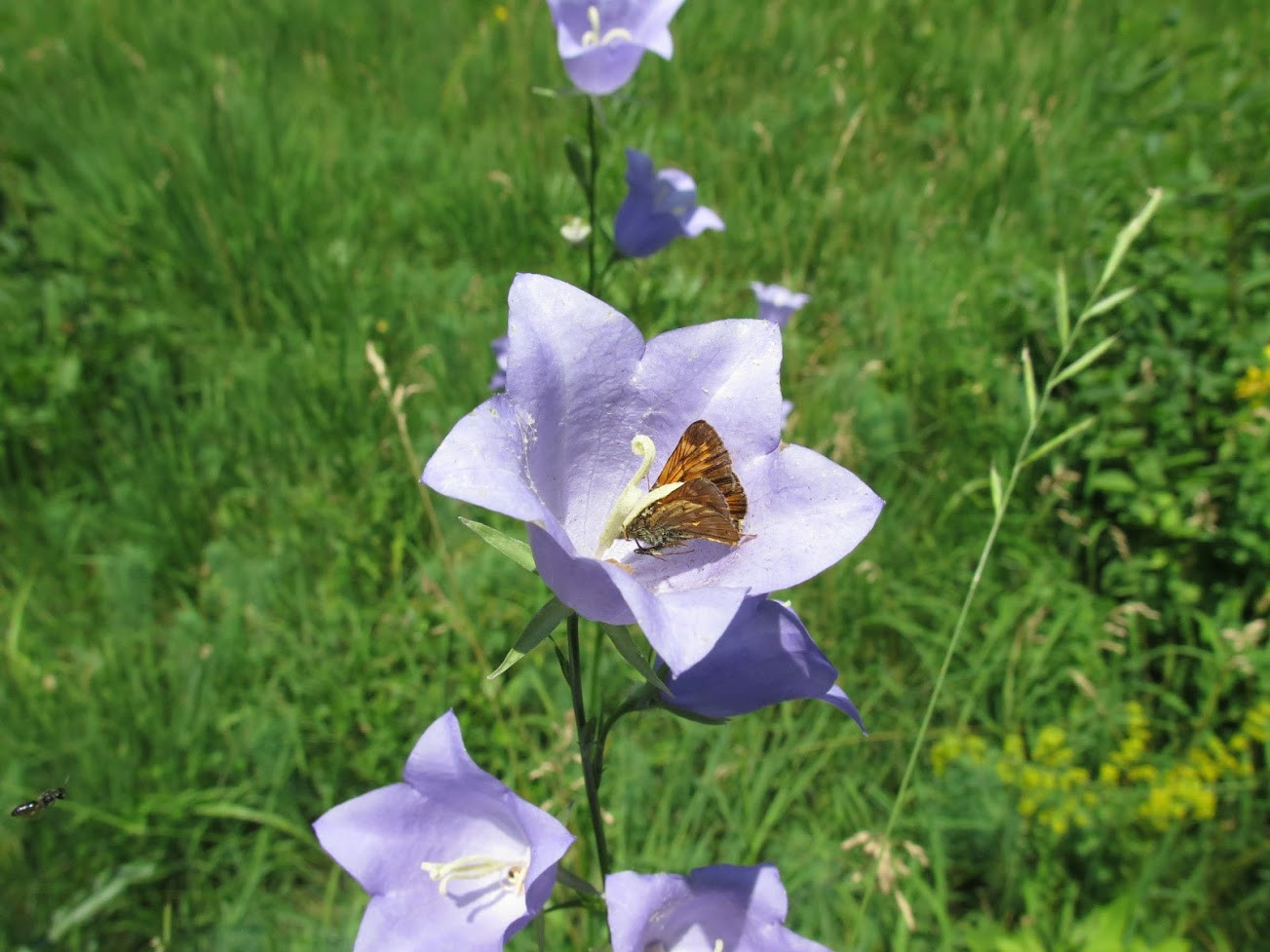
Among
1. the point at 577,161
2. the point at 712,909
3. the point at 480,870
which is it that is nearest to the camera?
the point at 712,909

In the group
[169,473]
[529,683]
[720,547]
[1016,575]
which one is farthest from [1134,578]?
[169,473]

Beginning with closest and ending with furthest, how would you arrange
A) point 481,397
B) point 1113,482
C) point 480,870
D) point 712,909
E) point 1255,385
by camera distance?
1. point 712,909
2. point 480,870
3. point 1255,385
4. point 1113,482
5. point 481,397

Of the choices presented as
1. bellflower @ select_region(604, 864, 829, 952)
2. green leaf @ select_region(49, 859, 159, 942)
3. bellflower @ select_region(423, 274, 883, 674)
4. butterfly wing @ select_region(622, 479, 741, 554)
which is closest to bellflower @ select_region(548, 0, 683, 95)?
bellflower @ select_region(423, 274, 883, 674)

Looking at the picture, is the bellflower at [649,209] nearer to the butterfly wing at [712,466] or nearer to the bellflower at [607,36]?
the bellflower at [607,36]

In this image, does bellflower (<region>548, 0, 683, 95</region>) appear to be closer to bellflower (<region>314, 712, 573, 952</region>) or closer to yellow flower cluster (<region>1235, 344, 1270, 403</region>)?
bellflower (<region>314, 712, 573, 952</region>)

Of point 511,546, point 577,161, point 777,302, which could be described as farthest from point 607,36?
point 511,546

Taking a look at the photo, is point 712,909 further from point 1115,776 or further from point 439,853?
point 1115,776
